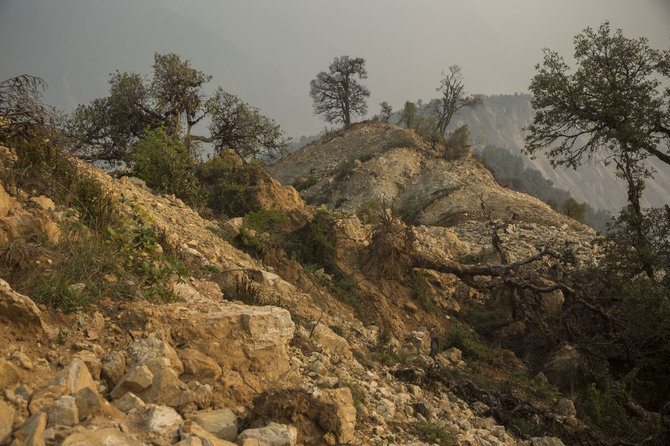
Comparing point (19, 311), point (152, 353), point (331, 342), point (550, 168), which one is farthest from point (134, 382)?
point (550, 168)

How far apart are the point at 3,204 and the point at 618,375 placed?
878 centimetres

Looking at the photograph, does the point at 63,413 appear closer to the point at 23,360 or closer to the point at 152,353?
the point at 23,360

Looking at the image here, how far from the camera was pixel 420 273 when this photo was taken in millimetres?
8312

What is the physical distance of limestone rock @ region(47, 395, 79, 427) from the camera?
1998mm

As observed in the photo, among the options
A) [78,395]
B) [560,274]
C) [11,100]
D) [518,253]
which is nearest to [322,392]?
[78,395]

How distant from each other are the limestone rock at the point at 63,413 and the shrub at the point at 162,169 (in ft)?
25.7

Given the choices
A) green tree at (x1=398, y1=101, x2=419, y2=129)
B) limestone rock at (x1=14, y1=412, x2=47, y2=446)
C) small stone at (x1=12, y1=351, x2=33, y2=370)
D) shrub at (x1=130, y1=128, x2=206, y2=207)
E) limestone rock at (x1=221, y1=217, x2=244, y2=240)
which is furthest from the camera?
green tree at (x1=398, y1=101, x2=419, y2=129)

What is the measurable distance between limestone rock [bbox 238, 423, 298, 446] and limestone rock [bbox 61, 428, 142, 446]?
0.67 meters

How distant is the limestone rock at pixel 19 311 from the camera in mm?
2518

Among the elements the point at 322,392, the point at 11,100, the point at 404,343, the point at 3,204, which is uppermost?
the point at 11,100

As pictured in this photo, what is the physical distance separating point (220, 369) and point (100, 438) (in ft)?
3.67

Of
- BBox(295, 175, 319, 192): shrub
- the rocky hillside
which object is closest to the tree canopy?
the rocky hillside

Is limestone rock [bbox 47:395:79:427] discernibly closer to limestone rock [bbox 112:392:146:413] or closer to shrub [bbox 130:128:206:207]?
limestone rock [bbox 112:392:146:413]

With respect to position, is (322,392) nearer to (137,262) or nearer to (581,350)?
(137,262)
